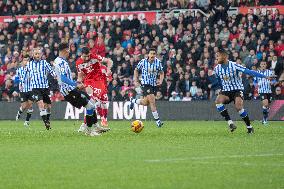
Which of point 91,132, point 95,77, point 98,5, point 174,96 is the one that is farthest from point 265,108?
point 98,5

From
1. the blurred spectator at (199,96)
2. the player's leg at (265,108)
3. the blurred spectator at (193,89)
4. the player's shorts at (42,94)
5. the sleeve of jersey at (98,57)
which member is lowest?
the player's leg at (265,108)

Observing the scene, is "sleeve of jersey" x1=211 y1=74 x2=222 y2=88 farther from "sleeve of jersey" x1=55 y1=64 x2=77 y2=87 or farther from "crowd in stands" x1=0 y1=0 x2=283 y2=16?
"crowd in stands" x1=0 y1=0 x2=283 y2=16

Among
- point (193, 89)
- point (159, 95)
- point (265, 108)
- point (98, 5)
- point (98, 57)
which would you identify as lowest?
point (265, 108)

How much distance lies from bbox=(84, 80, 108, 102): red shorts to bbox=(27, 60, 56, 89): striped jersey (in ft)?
5.85

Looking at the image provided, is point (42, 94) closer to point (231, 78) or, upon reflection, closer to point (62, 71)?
point (62, 71)

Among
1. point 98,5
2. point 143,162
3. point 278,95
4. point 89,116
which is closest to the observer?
point 143,162

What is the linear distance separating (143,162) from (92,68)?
10.8 metres

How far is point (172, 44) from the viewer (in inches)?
1326

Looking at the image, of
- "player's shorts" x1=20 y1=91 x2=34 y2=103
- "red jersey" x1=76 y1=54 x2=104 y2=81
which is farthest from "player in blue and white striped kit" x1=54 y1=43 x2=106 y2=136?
"player's shorts" x1=20 y1=91 x2=34 y2=103

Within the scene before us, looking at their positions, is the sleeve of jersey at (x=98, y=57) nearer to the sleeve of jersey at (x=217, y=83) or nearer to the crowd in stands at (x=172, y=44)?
the sleeve of jersey at (x=217, y=83)

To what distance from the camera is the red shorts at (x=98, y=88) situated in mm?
23672

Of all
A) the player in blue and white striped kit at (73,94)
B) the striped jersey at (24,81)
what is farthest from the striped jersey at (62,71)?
the striped jersey at (24,81)

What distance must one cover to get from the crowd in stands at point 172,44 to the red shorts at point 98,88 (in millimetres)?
6671

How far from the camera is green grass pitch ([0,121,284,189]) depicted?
1022cm
